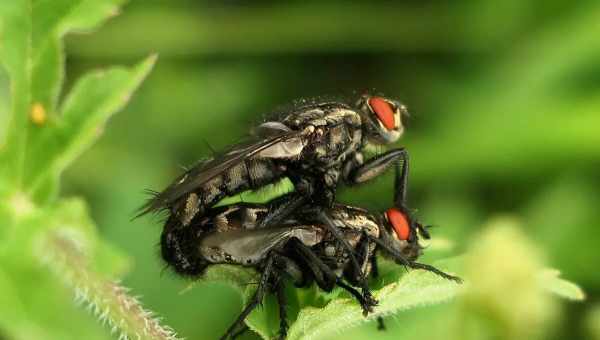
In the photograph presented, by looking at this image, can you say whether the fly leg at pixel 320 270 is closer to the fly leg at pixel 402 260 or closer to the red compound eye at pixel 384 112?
the fly leg at pixel 402 260

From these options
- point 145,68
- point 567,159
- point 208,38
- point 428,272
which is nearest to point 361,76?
point 208,38

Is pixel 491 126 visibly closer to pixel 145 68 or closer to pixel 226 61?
pixel 226 61

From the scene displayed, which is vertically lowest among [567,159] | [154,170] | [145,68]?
[567,159]

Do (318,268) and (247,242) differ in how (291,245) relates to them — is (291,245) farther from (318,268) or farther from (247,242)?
→ (247,242)

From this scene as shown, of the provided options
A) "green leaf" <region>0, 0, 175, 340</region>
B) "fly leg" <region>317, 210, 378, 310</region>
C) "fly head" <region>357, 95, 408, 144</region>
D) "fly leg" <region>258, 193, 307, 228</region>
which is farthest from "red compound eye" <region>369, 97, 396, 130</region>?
"green leaf" <region>0, 0, 175, 340</region>

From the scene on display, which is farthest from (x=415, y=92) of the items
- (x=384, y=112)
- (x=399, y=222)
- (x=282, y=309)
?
(x=282, y=309)

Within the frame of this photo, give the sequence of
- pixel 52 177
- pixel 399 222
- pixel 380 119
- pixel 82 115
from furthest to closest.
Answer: pixel 380 119
pixel 399 222
pixel 82 115
pixel 52 177
